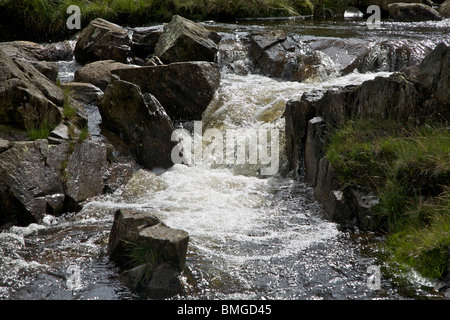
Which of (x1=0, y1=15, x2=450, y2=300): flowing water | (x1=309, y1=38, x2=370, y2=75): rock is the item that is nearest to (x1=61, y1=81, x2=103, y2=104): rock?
(x1=0, y1=15, x2=450, y2=300): flowing water

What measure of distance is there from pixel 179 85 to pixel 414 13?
11.2 meters

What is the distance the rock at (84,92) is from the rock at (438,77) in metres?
5.82

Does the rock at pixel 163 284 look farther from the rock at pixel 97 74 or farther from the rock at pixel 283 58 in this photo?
the rock at pixel 283 58

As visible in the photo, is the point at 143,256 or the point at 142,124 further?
the point at 142,124

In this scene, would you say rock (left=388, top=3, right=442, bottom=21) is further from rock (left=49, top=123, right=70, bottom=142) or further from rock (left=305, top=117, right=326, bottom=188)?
rock (left=49, top=123, right=70, bottom=142)

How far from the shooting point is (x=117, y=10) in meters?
16.2

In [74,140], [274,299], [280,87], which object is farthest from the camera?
[280,87]

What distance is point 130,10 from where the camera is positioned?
645 inches

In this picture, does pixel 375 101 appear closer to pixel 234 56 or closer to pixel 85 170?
pixel 85 170

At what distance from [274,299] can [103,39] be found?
946 cm

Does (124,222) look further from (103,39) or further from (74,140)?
(103,39)

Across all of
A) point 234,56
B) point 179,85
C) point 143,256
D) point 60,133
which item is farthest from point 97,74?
point 143,256

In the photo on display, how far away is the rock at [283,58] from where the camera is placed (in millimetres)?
11252

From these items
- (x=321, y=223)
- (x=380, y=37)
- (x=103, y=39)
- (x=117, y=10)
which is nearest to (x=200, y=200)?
(x=321, y=223)
